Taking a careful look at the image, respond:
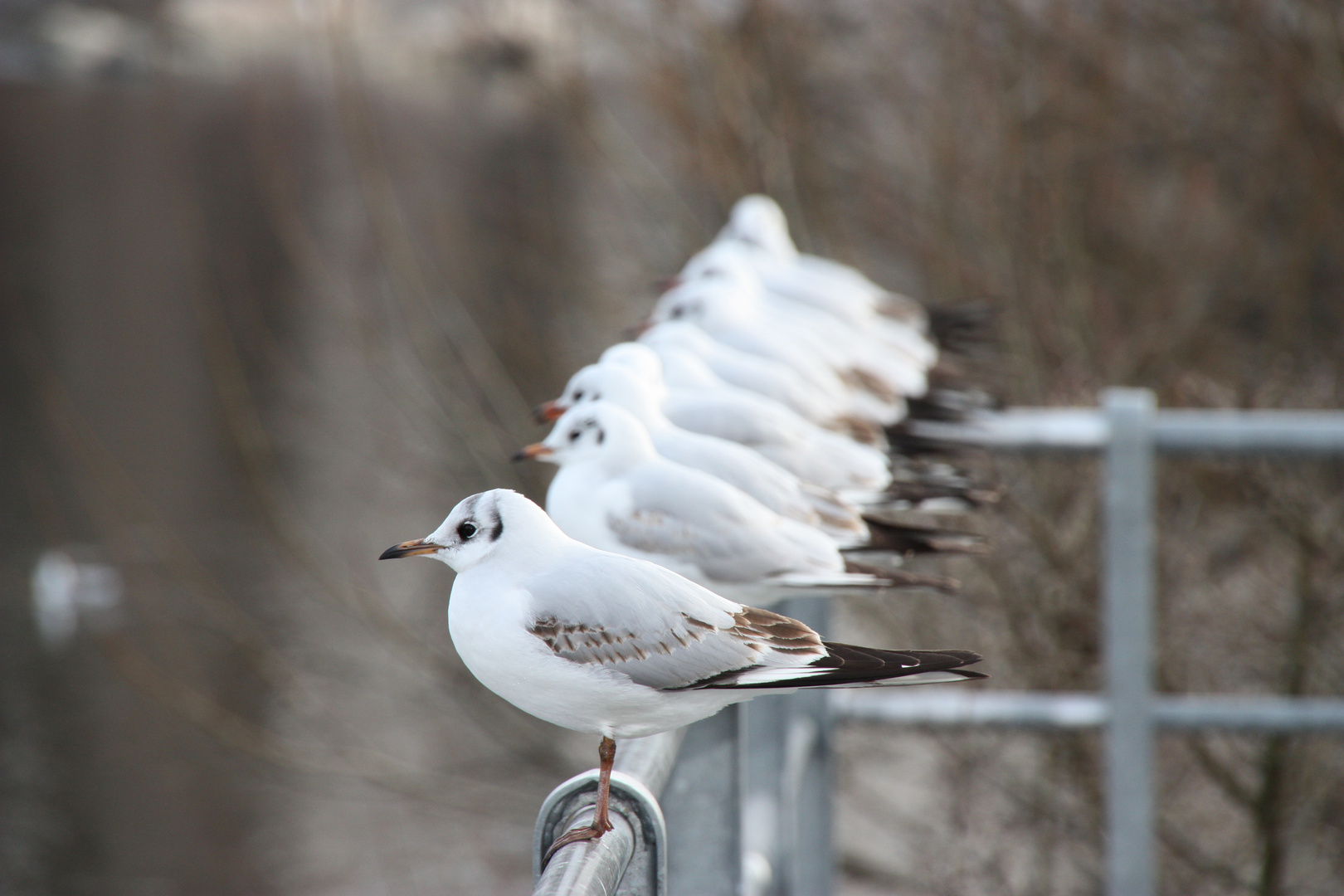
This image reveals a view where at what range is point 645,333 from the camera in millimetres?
2057

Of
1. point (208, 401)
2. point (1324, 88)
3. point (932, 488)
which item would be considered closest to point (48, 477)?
point (208, 401)

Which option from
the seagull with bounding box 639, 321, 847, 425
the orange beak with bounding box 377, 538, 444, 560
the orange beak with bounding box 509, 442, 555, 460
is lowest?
the orange beak with bounding box 377, 538, 444, 560

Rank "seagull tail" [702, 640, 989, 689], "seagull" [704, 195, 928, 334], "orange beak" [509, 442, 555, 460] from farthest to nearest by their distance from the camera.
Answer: "seagull" [704, 195, 928, 334]
"orange beak" [509, 442, 555, 460]
"seagull tail" [702, 640, 989, 689]

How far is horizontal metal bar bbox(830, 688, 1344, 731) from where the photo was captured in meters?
2.12

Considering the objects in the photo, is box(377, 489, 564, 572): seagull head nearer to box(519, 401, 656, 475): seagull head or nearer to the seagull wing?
the seagull wing

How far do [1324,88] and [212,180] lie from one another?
340 inches

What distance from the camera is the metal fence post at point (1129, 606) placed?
218 cm

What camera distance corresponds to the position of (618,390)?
1.50 metres

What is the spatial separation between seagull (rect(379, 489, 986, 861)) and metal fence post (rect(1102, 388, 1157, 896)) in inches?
48.9

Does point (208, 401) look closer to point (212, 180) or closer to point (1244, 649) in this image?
point (212, 180)

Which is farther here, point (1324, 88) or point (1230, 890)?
point (1324, 88)

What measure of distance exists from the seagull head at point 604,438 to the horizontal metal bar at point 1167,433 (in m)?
0.73

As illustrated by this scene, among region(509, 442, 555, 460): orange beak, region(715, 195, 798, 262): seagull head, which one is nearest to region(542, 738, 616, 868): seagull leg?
region(509, 442, 555, 460): orange beak

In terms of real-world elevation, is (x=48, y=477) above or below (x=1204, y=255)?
above
